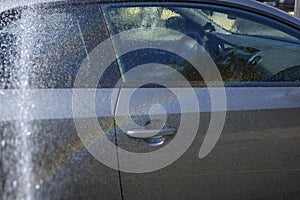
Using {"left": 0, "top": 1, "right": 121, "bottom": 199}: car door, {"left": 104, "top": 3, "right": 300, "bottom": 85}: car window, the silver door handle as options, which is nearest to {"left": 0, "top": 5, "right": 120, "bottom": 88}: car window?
{"left": 0, "top": 1, "right": 121, "bottom": 199}: car door

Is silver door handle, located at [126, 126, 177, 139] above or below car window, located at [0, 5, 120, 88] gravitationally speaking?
below

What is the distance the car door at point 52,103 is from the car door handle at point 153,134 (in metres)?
0.10

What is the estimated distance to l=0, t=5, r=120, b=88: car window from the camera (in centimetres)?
169

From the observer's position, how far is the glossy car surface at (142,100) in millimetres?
1671

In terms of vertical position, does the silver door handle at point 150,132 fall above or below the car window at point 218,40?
below

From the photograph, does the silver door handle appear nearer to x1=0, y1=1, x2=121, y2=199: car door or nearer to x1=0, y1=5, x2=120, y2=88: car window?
x1=0, y1=1, x2=121, y2=199: car door

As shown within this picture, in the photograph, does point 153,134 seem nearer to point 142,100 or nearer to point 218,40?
point 142,100

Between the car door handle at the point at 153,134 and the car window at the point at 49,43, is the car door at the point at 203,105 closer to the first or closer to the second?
the car door handle at the point at 153,134

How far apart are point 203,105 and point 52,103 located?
70cm

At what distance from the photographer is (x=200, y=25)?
214cm

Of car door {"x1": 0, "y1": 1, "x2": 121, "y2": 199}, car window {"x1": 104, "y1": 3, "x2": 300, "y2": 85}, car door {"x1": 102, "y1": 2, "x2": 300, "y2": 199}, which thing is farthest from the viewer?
car window {"x1": 104, "y1": 3, "x2": 300, "y2": 85}

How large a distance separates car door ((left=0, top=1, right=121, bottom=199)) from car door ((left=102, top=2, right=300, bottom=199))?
104 millimetres

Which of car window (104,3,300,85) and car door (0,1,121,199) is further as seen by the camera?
car window (104,3,300,85)

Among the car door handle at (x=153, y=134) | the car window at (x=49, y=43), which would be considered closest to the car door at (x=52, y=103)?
the car window at (x=49, y=43)
